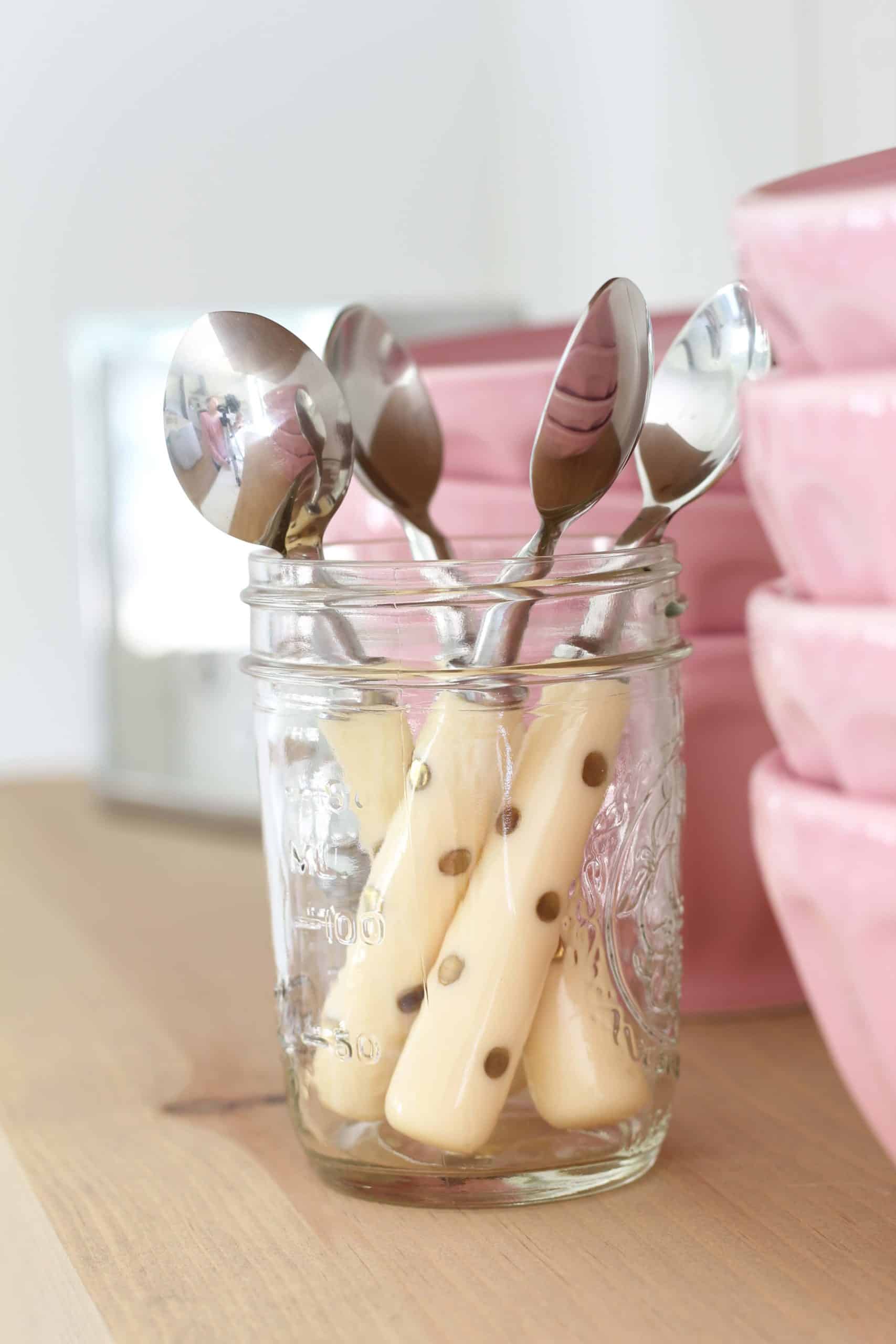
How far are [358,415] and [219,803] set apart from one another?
1.56 feet

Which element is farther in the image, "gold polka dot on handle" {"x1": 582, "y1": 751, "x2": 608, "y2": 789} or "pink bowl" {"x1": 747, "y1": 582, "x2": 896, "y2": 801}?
"gold polka dot on handle" {"x1": 582, "y1": 751, "x2": 608, "y2": 789}

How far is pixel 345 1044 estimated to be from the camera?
Answer: 0.39 metres

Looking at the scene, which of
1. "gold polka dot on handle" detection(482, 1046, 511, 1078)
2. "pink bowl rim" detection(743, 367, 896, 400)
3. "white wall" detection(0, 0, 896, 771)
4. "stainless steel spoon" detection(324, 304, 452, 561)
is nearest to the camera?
"pink bowl rim" detection(743, 367, 896, 400)

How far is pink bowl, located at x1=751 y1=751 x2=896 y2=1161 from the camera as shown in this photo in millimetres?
275

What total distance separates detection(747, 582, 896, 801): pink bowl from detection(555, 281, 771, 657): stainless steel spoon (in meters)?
0.13

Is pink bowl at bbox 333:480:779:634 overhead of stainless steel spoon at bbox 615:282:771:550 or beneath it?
beneath

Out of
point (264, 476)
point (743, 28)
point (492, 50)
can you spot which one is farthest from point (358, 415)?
point (492, 50)

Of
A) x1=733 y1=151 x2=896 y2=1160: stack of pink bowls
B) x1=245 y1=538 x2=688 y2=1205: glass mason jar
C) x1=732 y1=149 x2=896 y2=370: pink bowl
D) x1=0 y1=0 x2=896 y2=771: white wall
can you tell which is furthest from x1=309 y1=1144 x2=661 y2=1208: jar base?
x1=0 y1=0 x2=896 y2=771: white wall

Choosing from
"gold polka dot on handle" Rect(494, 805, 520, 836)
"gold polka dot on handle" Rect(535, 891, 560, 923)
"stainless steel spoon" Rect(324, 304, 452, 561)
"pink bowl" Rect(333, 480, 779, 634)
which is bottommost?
"gold polka dot on handle" Rect(535, 891, 560, 923)

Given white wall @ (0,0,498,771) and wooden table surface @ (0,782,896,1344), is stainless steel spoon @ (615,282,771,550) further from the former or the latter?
white wall @ (0,0,498,771)

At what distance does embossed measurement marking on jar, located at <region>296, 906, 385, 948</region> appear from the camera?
383 millimetres

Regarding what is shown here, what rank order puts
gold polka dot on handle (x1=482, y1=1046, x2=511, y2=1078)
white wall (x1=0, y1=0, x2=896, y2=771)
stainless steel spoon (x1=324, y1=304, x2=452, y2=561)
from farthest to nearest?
1. white wall (x1=0, y1=0, x2=896, y2=771)
2. stainless steel spoon (x1=324, y1=304, x2=452, y2=561)
3. gold polka dot on handle (x1=482, y1=1046, x2=511, y2=1078)

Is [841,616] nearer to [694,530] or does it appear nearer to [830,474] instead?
[830,474]

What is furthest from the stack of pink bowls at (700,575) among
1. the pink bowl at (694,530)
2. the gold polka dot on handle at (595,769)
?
the gold polka dot on handle at (595,769)
